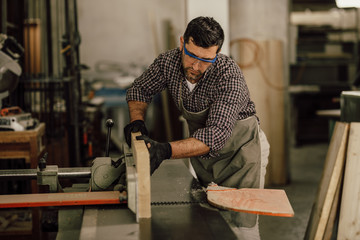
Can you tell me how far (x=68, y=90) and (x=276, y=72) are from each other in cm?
218

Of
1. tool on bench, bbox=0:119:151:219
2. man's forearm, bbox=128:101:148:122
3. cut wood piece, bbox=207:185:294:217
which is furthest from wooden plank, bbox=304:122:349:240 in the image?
tool on bench, bbox=0:119:151:219

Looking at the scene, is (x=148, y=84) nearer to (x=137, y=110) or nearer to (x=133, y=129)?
(x=137, y=110)

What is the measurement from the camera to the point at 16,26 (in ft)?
12.7

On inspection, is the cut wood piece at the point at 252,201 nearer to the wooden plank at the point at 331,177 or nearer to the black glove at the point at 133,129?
the black glove at the point at 133,129

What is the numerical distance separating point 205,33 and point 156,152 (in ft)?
1.87

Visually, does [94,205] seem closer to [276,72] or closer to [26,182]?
[26,182]

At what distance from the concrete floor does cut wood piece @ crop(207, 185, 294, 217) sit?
170 centimetres

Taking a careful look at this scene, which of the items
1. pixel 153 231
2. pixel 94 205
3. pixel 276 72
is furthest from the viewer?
pixel 276 72

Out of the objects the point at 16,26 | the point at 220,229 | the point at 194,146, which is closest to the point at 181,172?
the point at 194,146

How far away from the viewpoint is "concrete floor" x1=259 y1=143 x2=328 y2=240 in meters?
3.40

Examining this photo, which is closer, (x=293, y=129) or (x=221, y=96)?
(x=221, y=96)

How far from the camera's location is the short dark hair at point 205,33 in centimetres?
186

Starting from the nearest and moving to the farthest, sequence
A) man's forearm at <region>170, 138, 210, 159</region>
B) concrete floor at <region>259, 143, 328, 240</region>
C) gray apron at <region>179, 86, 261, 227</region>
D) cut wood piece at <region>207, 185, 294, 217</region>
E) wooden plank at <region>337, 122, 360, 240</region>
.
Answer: cut wood piece at <region>207, 185, 294, 217</region>
man's forearm at <region>170, 138, 210, 159</region>
gray apron at <region>179, 86, 261, 227</region>
wooden plank at <region>337, 122, 360, 240</region>
concrete floor at <region>259, 143, 328, 240</region>

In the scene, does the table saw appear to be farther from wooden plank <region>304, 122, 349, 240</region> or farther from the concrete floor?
the concrete floor
